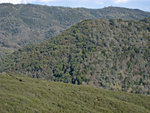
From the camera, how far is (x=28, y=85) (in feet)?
94.0

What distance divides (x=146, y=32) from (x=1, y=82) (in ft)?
265

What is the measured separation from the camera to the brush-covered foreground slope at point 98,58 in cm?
7450

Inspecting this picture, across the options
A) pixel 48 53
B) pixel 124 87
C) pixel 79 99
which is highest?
pixel 79 99

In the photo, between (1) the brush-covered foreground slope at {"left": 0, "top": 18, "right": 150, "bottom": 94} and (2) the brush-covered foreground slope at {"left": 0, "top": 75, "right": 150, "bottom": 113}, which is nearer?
(2) the brush-covered foreground slope at {"left": 0, "top": 75, "right": 150, "bottom": 113}

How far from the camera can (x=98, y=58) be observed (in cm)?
8144

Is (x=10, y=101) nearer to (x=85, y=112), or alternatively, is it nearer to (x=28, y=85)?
(x=28, y=85)

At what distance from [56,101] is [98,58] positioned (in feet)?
187

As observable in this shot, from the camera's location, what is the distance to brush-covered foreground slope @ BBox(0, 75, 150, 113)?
22.1 m

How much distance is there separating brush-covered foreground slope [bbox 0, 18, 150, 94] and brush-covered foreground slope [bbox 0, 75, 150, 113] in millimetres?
41234

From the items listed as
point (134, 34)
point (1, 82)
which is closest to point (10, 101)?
point (1, 82)

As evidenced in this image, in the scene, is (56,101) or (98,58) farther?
(98,58)

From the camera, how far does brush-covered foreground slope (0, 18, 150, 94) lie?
74500mm

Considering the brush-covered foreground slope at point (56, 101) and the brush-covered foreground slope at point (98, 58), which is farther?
the brush-covered foreground slope at point (98, 58)

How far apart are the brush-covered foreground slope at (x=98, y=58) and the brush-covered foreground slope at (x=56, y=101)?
41234 mm
